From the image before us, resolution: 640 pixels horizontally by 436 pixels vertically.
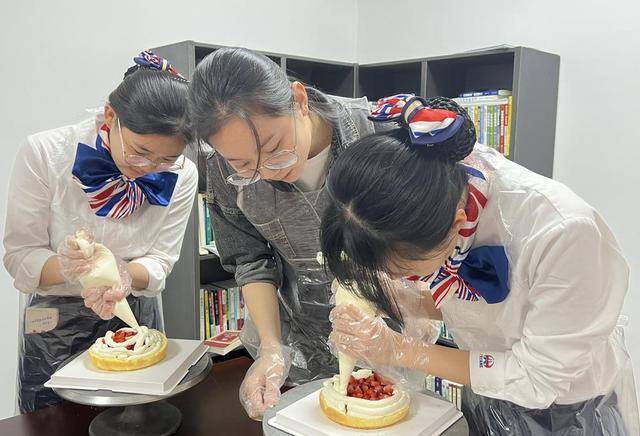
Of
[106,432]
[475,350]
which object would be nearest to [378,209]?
[475,350]

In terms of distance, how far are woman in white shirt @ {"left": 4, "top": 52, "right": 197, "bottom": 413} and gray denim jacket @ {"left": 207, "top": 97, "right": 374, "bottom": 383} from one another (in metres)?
0.18

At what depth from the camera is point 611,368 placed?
3.57 feet

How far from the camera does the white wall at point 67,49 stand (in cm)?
233

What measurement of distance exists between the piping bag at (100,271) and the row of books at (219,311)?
50.6 inches

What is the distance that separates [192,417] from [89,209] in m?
0.66

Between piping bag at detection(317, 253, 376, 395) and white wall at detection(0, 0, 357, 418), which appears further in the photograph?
white wall at detection(0, 0, 357, 418)

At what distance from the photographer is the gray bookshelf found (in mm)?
2492

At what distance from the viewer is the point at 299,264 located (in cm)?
157

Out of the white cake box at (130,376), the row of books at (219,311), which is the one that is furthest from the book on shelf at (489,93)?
the white cake box at (130,376)

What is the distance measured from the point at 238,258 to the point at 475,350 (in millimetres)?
759

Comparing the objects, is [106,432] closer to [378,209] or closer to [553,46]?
[378,209]

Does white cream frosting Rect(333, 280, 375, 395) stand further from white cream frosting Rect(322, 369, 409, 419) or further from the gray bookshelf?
the gray bookshelf

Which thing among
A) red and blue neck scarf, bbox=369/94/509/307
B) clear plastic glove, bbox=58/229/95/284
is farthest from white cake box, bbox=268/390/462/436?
clear plastic glove, bbox=58/229/95/284

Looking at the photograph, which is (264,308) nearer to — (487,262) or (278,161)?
(278,161)
